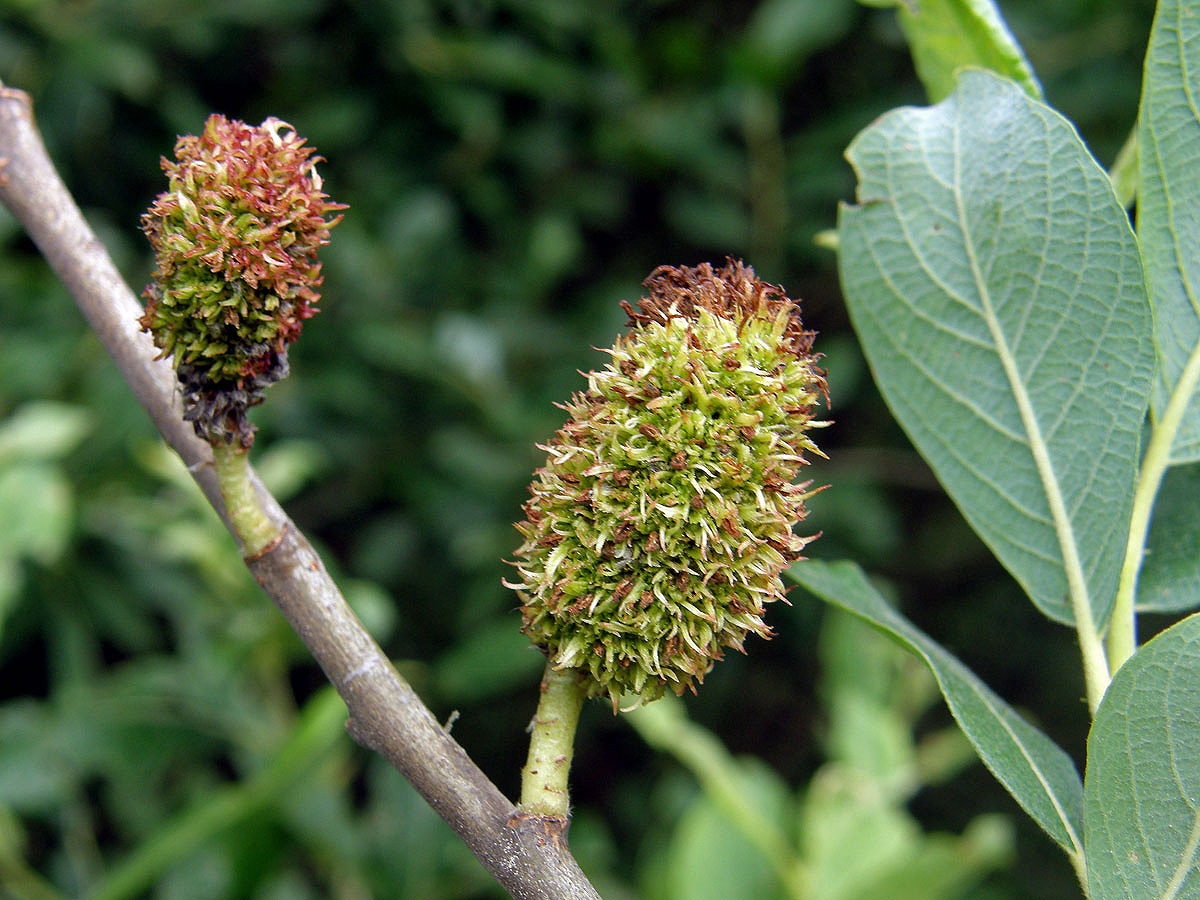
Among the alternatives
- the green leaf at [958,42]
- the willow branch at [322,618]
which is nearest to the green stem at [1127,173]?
the green leaf at [958,42]

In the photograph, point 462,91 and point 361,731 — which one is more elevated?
point 462,91

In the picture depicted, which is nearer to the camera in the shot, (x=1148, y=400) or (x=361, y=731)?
(x=361, y=731)

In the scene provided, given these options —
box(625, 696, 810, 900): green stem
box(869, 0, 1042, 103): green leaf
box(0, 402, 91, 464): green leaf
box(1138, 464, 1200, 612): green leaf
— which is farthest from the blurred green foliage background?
box(869, 0, 1042, 103): green leaf

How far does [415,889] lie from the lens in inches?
100.0

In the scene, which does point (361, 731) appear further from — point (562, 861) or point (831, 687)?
point (831, 687)

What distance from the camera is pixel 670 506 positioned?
0.81 metres

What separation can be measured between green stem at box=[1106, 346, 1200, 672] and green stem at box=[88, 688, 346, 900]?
1310 mm

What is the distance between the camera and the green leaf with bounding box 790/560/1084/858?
0.87 meters

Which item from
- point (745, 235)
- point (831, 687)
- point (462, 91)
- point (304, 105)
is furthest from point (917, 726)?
point (304, 105)

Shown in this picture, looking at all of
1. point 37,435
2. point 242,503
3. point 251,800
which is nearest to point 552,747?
point 242,503

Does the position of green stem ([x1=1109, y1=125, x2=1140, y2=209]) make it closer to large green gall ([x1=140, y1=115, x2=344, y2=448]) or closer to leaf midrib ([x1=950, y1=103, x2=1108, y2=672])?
leaf midrib ([x1=950, y1=103, x2=1108, y2=672])

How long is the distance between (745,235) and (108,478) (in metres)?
2.00

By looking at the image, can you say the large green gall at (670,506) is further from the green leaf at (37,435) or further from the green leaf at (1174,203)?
the green leaf at (37,435)

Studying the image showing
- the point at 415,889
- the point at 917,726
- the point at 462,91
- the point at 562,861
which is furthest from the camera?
the point at 917,726
